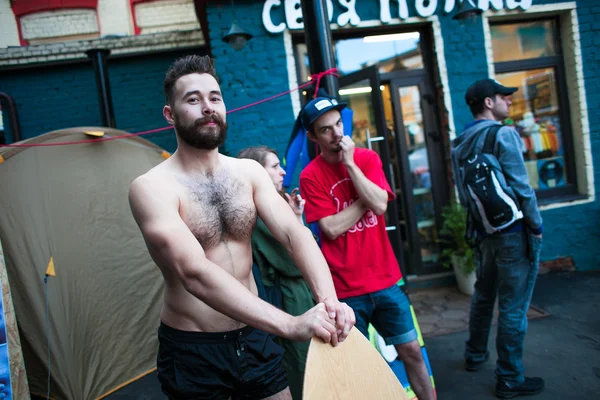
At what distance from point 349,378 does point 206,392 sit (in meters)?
0.65

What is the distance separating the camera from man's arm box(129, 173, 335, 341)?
1460 mm

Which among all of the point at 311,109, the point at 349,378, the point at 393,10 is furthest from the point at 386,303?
the point at 393,10

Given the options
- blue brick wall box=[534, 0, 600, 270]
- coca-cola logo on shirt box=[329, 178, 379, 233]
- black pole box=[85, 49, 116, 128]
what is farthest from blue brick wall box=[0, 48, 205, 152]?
blue brick wall box=[534, 0, 600, 270]

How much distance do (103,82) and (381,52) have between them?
3496 millimetres

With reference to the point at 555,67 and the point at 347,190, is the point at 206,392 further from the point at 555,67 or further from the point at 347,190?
the point at 555,67

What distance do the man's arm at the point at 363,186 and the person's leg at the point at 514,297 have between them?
1.02 m

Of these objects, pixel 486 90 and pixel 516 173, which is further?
pixel 486 90

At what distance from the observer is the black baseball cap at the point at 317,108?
2529mm

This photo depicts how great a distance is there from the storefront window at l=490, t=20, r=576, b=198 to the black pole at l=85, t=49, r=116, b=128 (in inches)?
198

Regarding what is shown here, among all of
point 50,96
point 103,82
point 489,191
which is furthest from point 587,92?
point 50,96

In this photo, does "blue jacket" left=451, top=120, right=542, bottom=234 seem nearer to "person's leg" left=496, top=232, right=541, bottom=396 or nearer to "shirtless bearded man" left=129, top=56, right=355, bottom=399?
"person's leg" left=496, top=232, right=541, bottom=396

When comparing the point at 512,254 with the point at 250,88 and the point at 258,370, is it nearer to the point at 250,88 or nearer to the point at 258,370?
the point at 258,370

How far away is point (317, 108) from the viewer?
255cm

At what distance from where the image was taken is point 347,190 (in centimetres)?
262
